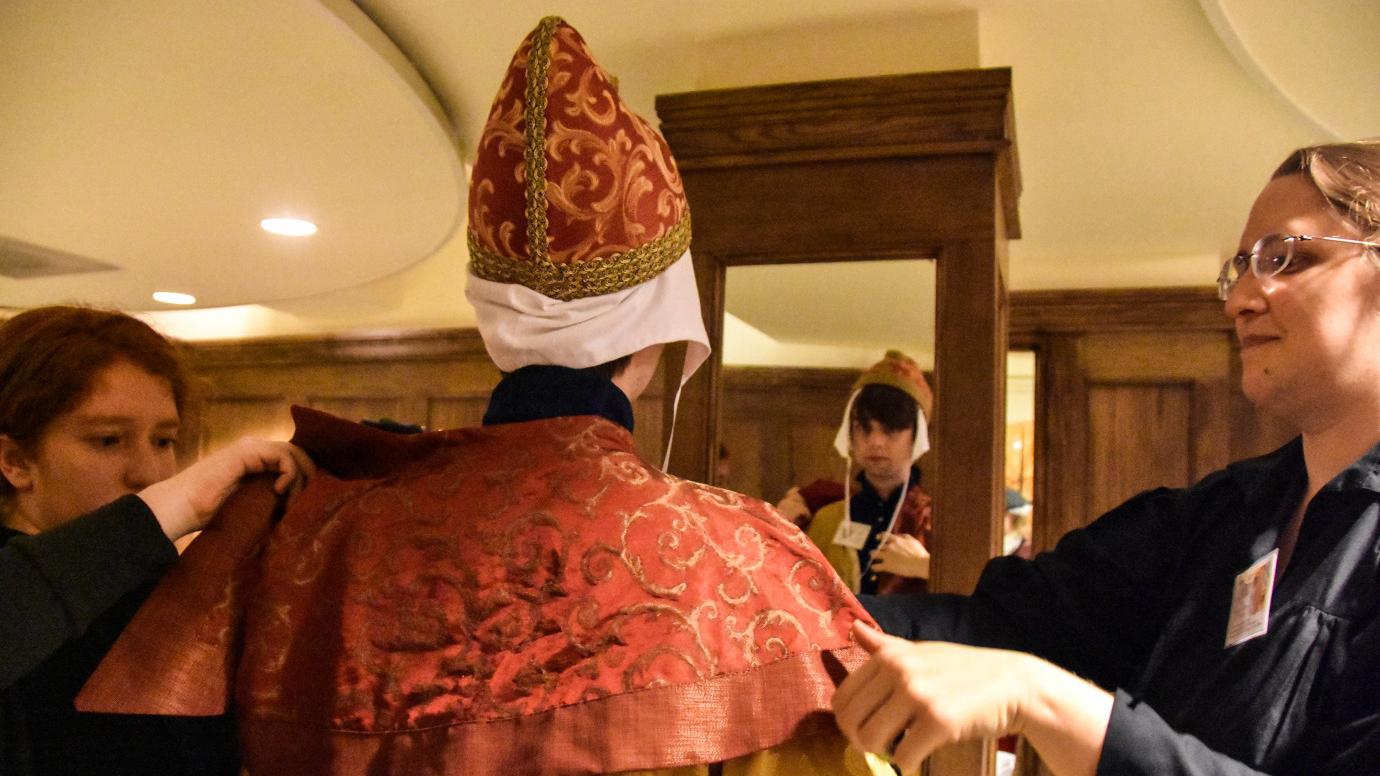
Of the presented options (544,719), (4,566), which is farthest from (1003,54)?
(4,566)

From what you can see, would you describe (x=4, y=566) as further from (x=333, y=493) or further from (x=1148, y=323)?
(x=1148, y=323)

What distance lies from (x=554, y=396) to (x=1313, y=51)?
1682mm

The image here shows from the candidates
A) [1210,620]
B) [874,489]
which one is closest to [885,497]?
[874,489]

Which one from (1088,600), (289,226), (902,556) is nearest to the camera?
(1088,600)

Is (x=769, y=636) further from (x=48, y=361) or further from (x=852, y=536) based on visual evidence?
(x=48, y=361)

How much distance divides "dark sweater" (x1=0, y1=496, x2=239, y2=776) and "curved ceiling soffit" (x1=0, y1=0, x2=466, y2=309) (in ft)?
3.30

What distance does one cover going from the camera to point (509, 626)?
82cm

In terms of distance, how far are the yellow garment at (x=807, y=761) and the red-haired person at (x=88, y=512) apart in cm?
50

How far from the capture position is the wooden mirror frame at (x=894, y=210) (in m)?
1.53

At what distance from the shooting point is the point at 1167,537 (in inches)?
46.5

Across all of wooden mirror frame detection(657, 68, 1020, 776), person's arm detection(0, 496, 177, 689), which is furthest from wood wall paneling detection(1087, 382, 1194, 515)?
person's arm detection(0, 496, 177, 689)

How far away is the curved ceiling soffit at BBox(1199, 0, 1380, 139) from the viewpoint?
1726 millimetres

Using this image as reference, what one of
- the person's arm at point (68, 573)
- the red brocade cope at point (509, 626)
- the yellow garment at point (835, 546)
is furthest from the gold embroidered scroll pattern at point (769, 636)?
the yellow garment at point (835, 546)

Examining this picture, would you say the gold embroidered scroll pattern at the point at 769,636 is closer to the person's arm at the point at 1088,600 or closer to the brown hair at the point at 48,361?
the person's arm at the point at 1088,600
